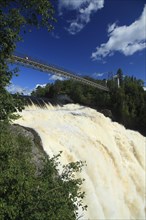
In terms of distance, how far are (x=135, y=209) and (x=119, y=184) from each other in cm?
176

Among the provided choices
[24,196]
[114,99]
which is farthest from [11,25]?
[114,99]

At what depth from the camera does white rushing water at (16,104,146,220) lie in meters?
17.4

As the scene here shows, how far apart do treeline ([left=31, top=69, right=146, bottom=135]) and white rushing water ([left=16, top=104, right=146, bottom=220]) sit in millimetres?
17395

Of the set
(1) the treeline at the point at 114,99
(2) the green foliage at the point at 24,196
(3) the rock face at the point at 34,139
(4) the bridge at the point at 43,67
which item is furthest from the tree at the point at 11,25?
(1) the treeline at the point at 114,99

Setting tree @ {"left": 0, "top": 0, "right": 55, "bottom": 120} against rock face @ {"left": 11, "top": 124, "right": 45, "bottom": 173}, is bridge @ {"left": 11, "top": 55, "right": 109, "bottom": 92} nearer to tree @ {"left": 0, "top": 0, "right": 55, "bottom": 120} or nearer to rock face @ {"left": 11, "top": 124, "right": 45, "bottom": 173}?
rock face @ {"left": 11, "top": 124, "right": 45, "bottom": 173}

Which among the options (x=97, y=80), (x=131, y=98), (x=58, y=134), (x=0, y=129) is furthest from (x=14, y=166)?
(x=97, y=80)

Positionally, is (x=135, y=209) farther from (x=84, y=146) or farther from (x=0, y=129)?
(x=0, y=129)

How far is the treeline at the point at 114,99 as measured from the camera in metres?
44.1

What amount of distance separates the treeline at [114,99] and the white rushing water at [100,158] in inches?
685

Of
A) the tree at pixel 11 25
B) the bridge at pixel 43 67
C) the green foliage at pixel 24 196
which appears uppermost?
the bridge at pixel 43 67

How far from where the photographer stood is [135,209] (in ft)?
64.5

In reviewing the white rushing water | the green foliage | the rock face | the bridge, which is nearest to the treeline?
the bridge

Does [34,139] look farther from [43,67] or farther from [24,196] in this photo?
[43,67]

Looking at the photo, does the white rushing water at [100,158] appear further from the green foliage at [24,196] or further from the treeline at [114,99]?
the treeline at [114,99]
